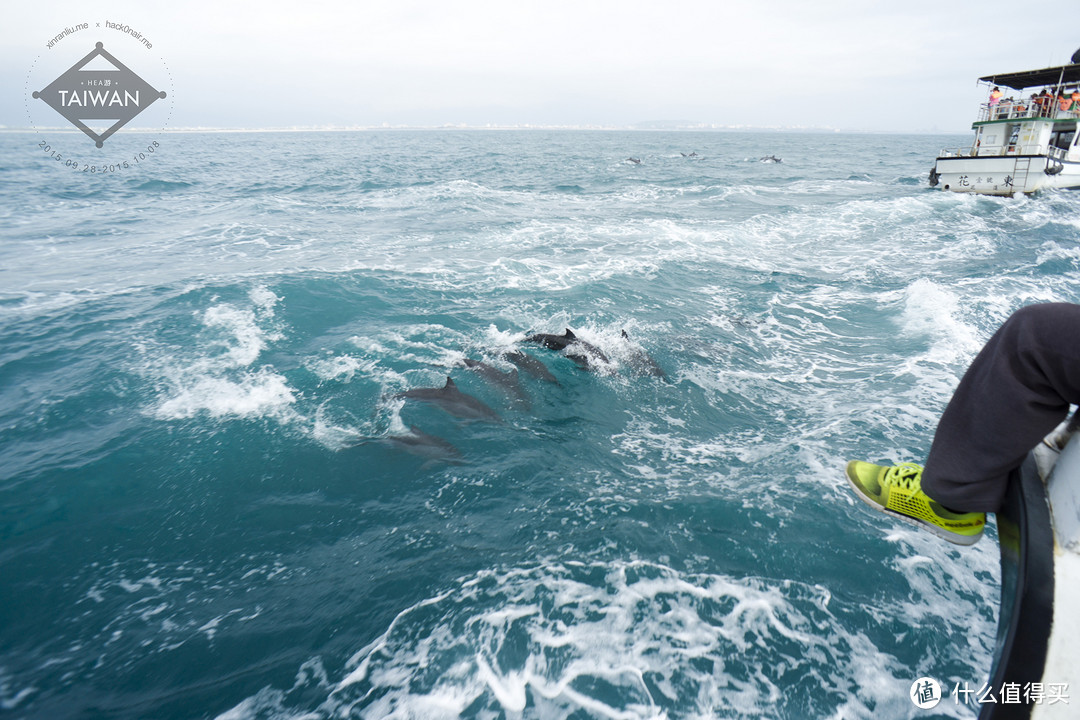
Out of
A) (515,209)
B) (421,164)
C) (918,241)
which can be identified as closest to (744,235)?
(918,241)

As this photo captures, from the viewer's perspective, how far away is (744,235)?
25.5m

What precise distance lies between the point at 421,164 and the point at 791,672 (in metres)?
63.5

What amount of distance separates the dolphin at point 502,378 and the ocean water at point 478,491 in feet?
0.46

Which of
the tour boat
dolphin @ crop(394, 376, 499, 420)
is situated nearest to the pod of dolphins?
dolphin @ crop(394, 376, 499, 420)

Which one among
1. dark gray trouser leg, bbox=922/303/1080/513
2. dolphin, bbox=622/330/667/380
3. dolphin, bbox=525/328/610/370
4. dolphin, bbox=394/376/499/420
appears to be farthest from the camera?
dolphin, bbox=525/328/610/370

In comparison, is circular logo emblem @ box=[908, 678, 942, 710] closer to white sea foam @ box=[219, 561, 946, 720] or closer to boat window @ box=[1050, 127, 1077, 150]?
white sea foam @ box=[219, 561, 946, 720]

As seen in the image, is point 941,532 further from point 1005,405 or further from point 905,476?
point 1005,405

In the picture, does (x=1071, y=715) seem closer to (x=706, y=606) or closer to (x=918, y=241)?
(x=706, y=606)

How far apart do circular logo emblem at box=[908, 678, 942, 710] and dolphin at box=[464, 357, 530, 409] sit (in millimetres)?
7312

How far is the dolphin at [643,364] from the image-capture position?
11531 millimetres

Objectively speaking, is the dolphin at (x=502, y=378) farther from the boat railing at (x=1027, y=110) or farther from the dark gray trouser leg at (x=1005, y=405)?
the boat railing at (x=1027, y=110)

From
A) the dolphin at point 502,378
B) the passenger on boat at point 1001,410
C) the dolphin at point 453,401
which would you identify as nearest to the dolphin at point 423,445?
the dolphin at point 453,401

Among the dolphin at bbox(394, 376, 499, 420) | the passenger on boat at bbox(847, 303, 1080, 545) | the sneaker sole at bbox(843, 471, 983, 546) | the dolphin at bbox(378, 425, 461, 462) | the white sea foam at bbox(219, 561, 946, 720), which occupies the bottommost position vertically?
the white sea foam at bbox(219, 561, 946, 720)

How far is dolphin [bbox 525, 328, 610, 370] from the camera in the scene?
12.1m
